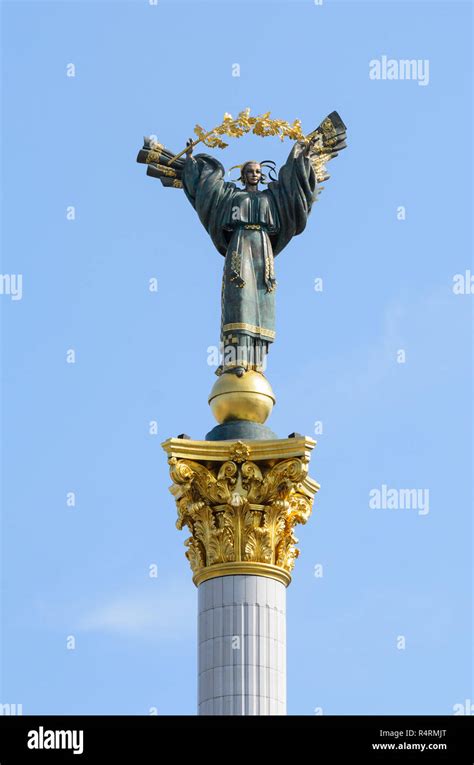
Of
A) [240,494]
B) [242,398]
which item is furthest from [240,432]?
[240,494]

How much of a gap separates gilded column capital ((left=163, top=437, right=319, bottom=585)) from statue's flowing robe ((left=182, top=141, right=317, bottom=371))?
3457 mm

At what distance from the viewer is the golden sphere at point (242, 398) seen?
2279 inches

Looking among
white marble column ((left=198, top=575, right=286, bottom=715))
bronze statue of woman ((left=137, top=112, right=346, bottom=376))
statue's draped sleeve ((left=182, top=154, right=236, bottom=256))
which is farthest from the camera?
statue's draped sleeve ((left=182, top=154, right=236, bottom=256))

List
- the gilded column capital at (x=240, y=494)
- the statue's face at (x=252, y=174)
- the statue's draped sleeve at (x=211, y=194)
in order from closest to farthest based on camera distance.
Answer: the gilded column capital at (x=240, y=494) < the statue's draped sleeve at (x=211, y=194) < the statue's face at (x=252, y=174)

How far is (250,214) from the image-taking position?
60500 millimetres

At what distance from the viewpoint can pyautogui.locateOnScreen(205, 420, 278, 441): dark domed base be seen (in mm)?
57312

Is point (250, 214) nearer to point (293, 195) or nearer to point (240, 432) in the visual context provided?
point (293, 195)

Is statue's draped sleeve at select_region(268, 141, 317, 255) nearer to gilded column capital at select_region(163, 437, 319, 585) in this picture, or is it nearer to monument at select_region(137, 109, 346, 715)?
monument at select_region(137, 109, 346, 715)

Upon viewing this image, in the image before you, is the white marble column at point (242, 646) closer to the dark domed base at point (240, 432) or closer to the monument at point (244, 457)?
the monument at point (244, 457)

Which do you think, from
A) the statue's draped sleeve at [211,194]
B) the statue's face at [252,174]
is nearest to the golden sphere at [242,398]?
the statue's draped sleeve at [211,194]

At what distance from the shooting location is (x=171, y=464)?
184 feet

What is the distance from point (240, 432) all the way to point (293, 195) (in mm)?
7069

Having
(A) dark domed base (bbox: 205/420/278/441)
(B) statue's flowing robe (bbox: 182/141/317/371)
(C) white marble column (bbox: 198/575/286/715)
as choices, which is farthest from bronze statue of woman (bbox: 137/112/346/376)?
(C) white marble column (bbox: 198/575/286/715)
